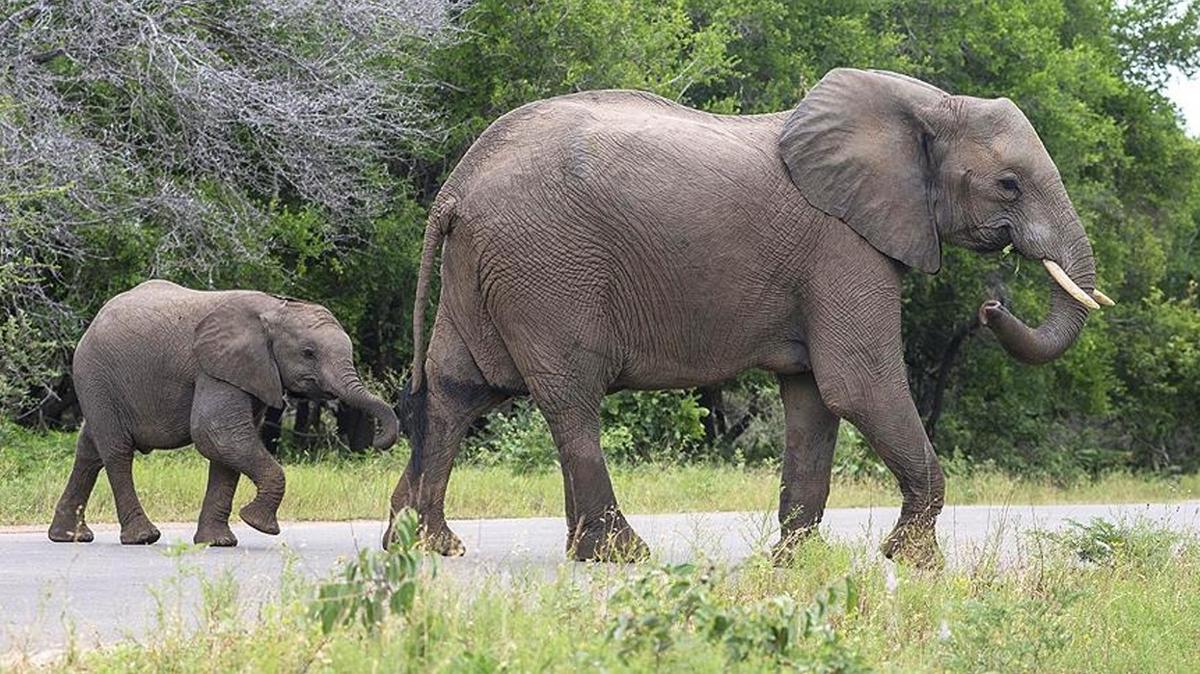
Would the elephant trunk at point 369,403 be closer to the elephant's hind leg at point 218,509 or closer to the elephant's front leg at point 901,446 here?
the elephant's hind leg at point 218,509

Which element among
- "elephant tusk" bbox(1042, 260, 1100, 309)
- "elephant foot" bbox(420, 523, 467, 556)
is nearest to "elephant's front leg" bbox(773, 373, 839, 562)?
"elephant tusk" bbox(1042, 260, 1100, 309)

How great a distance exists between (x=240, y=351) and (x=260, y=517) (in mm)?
1091

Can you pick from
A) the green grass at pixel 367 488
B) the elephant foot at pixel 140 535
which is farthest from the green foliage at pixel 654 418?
the elephant foot at pixel 140 535

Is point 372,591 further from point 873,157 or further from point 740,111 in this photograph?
point 740,111

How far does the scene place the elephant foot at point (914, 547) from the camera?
1082 centimetres

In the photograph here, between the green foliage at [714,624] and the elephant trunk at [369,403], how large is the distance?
20.0 ft

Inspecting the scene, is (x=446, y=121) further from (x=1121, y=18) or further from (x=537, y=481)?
(x=1121, y=18)

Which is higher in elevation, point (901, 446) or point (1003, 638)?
Result: point (901, 446)

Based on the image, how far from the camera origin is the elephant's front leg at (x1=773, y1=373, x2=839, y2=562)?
11727 millimetres

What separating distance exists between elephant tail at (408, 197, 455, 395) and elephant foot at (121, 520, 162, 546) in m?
2.04

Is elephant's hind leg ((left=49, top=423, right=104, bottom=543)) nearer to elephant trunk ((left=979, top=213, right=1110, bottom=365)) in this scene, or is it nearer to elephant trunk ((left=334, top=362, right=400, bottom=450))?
elephant trunk ((left=334, top=362, right=400, bottom=450))

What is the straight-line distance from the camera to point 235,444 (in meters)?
12.7

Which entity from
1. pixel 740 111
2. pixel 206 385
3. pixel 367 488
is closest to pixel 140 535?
pixel 206 385

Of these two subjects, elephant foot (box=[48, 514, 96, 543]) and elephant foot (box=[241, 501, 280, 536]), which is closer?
elephant foot (box=[241, 501, 280, 536])
